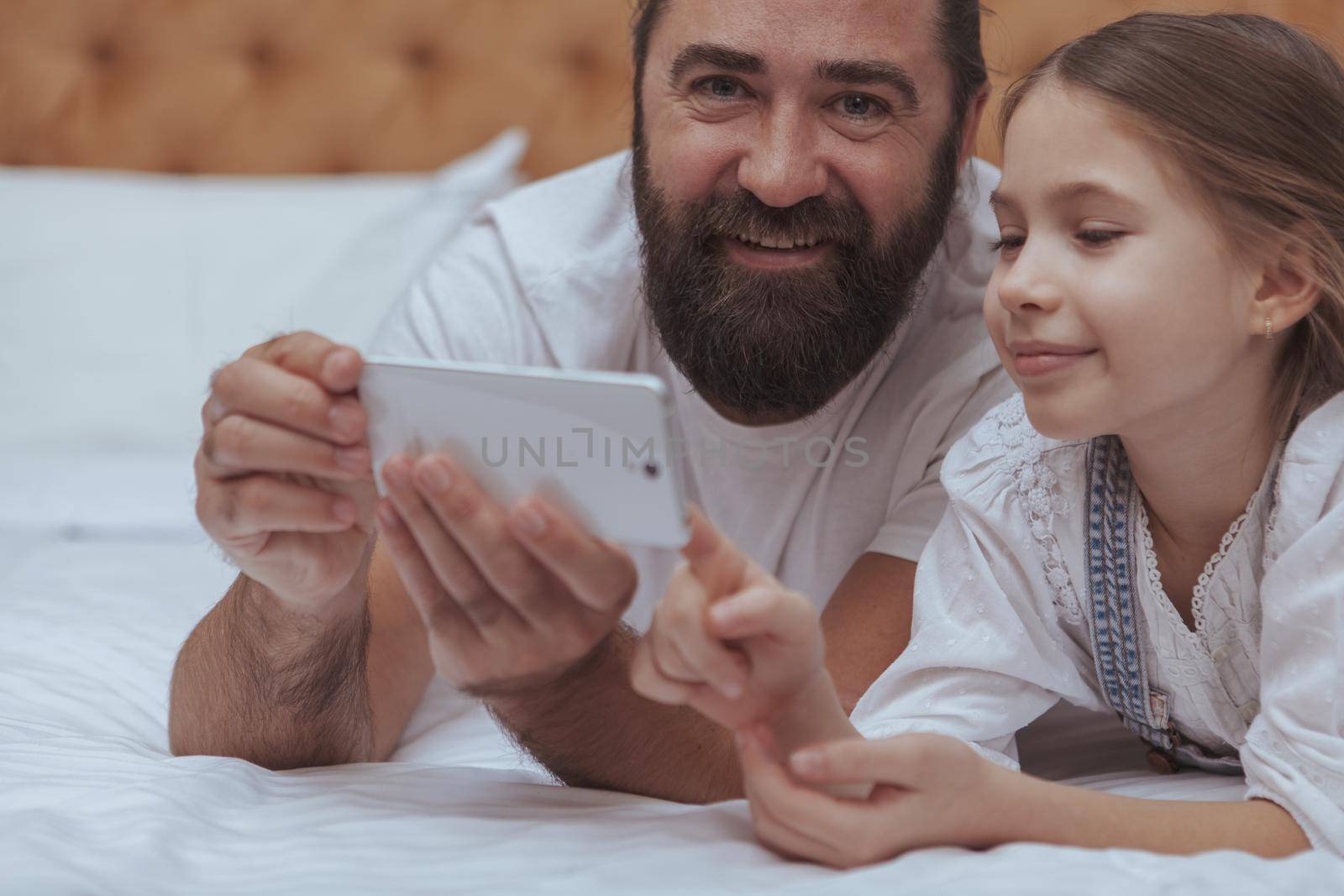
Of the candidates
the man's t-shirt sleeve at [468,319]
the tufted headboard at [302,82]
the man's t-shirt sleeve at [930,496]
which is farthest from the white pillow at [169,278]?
the man's t-shirt sleeve at [930,496]

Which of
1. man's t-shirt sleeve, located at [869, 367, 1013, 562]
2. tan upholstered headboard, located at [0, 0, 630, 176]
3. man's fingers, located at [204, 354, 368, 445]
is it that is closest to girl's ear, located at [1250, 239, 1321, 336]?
man's t-shirt sleeve, located at [869, 367, 1013, 562]

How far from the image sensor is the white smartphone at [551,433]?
0.75 meters

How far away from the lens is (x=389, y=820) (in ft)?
2.91

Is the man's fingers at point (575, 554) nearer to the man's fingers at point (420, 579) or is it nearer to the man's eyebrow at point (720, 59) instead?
the man's fingers at point (420, 579)

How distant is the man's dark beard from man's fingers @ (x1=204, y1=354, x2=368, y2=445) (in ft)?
1.81

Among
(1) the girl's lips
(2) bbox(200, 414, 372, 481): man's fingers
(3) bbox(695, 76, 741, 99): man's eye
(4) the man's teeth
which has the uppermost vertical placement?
(3) bbox(695, 76, 741, 99): man's eye

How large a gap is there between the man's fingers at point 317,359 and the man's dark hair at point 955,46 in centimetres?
67

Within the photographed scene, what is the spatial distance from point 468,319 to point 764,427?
0.37 metres

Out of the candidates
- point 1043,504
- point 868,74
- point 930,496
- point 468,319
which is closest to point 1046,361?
point 1043,504

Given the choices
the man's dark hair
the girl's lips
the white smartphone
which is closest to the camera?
the white smartphone

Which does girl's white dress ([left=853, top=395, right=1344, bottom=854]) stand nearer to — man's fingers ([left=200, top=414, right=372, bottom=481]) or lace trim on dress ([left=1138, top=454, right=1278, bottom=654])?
lace trim on dress ([left=1138, top=454, right=1278, bottom=654])

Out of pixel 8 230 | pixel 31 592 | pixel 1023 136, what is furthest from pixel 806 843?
pixel 8 230

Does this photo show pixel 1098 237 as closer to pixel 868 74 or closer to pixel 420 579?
pixel 868 74

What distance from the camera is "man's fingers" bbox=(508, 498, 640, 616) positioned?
2.57 ft
